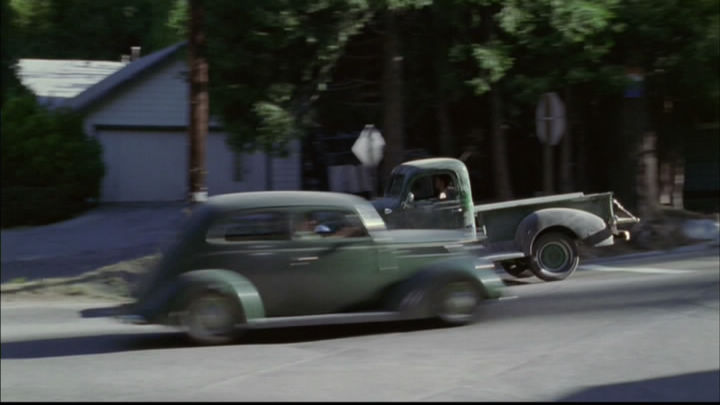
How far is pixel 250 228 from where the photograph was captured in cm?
950

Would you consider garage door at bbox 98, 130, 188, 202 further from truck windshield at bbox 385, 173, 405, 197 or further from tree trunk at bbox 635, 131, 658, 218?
truck windshield at bbox 385, 173, 405, 197

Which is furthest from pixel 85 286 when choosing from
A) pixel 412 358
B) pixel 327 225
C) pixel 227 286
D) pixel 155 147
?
pixel 155 147

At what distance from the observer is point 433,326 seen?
10.0 m

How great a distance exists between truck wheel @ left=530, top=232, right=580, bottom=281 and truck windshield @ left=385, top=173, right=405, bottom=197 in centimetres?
215

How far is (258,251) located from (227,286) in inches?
19.6

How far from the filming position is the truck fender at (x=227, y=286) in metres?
9.14

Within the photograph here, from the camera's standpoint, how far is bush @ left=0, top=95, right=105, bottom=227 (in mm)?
22531

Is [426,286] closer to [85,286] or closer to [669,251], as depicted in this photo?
[85,286]

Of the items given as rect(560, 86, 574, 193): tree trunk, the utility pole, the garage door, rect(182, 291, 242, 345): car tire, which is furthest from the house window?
rect(182, 291, 242, 345): car tire

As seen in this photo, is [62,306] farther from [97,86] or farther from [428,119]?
[97,86]

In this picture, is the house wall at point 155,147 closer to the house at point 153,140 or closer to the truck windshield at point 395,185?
the house at point 153,140

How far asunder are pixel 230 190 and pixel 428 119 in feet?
23.1

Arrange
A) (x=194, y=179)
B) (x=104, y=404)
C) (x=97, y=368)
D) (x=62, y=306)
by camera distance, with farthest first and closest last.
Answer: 1. (x=194, y=179)
2. (x=62, y=306)
3. (x=97, y=368)
4. (x=104, y=404)

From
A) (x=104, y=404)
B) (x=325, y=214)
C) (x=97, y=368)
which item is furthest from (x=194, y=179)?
(x=104, y=404)
